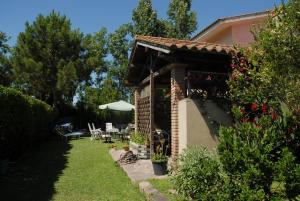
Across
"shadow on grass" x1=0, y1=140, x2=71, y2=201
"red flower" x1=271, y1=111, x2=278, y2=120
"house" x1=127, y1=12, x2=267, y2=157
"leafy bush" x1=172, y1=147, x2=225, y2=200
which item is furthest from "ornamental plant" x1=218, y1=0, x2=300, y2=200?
"shadow on grass" x1=0, y1=140, x2=71, y2=201

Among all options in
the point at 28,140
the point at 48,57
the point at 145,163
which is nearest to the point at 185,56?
the point at 145,163

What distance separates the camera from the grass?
23.4 feet

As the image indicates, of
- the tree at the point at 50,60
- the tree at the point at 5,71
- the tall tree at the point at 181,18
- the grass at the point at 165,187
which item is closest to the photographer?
the grass at the point at 165,187

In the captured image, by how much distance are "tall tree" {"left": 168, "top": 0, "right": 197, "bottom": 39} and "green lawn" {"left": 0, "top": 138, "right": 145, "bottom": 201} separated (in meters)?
29.9

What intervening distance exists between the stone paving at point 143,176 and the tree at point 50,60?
24701 millimetres

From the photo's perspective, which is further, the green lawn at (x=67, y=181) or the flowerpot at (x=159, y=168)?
the flowerpot at (x=159, y=168)

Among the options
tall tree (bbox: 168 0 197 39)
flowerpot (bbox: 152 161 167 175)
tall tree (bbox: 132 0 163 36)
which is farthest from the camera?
tall tree (bbox: 168 0 197 39)

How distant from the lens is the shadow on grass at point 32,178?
27.8 ft

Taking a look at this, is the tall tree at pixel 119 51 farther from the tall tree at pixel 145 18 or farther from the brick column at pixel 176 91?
the brick column at pixel 176 91

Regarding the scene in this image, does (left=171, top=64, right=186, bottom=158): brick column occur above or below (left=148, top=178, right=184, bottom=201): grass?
above

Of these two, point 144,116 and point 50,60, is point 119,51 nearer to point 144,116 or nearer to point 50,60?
point 50,60

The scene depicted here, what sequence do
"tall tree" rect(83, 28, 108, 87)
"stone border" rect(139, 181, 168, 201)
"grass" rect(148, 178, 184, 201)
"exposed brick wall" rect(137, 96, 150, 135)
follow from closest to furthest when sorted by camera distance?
1. "grass" rect(148, 178, 184, 201)
2. "stone border" rect(139, 181, 168, 201)
3. "exposed brick wall" rect(137, 96, 150, 135)
4. "tall tree" rect(83, 28, 108, 87)

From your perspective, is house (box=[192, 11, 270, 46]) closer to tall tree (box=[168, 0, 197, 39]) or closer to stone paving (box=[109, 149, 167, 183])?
stone paving (box=[109, 149, 167, 183])

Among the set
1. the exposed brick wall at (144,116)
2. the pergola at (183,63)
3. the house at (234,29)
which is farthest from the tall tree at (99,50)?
the pergola at (183,63)
